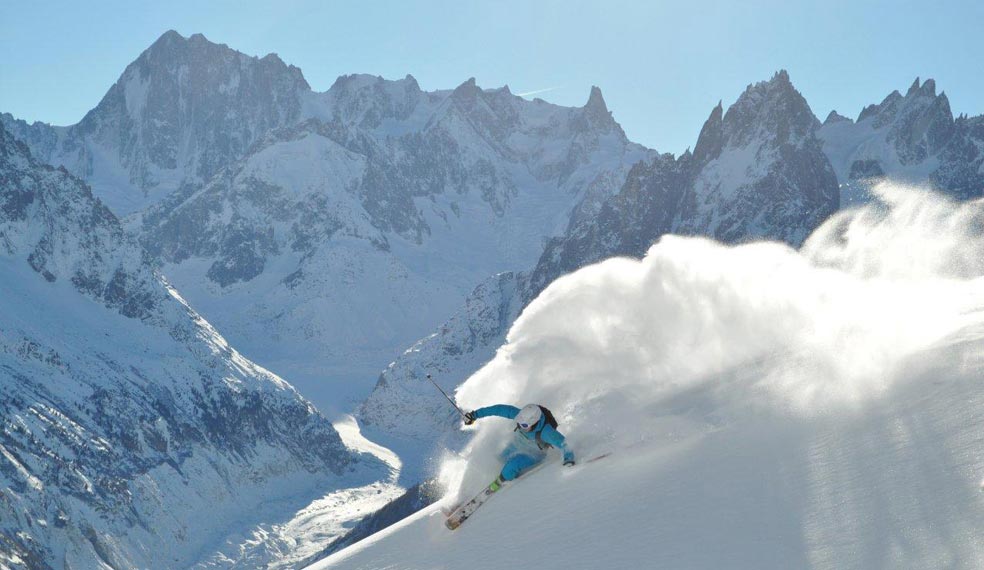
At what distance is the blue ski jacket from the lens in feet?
59.9

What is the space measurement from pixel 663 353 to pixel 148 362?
159 meters

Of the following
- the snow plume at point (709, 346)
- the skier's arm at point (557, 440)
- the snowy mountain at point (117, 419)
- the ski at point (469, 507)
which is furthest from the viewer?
the snowy mountain at point (117, 419)

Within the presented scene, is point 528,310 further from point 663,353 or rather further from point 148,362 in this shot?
point 148,362

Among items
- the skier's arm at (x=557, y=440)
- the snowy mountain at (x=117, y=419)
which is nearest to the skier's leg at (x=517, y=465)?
the skier's arm at (x=557, y=440)

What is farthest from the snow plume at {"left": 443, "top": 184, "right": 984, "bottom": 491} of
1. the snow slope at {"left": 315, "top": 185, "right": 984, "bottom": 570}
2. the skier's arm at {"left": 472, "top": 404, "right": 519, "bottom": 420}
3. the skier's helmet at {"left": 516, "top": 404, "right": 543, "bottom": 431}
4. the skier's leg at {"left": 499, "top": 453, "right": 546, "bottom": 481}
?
the skier's helmet at {"left": 516, "top": 404, "right": 543, "bottom": 431}

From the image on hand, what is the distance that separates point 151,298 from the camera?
192 metres

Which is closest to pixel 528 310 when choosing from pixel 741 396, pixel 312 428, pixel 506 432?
pixel 506 432

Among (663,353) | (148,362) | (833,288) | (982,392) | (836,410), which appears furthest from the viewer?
(148,362)

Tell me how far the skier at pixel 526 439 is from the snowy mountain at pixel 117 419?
3778 inches

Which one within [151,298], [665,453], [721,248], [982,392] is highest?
[151,298]

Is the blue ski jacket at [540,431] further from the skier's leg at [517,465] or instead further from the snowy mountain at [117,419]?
the snowy mountain at [117,419]

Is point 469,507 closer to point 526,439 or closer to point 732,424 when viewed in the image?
point 526,439

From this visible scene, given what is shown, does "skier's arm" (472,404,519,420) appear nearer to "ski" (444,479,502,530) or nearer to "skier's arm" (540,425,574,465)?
"skier's arm" (540,425,574,465)

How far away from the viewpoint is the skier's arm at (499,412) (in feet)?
63.0
